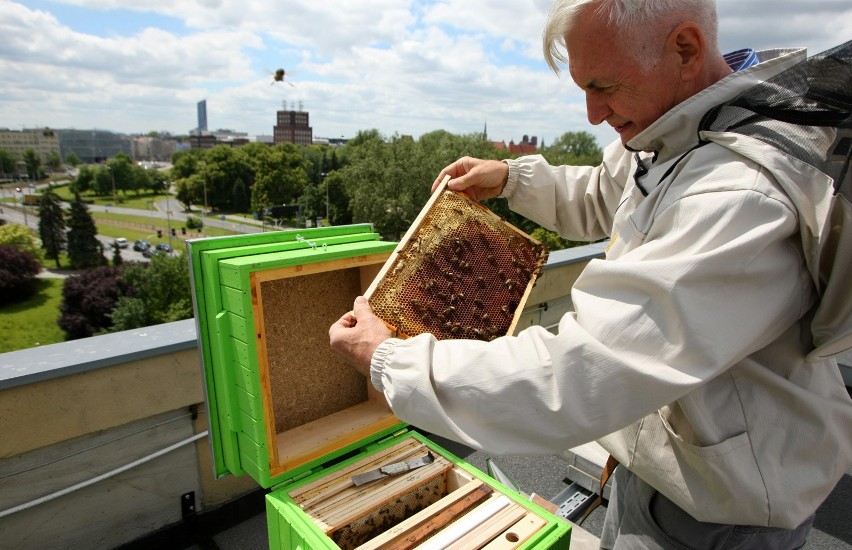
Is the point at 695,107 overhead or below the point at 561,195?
overhead

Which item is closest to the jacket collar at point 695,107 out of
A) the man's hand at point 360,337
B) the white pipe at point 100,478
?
the man's hand at point 360,337

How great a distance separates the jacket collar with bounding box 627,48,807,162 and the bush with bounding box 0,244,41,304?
149 ft

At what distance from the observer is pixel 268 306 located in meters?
2.07

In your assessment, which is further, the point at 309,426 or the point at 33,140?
the point at 33,140

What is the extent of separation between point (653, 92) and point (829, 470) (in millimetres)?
1092

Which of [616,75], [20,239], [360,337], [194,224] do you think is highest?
[616,75]

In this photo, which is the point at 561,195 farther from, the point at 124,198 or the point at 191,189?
the point at 124,198

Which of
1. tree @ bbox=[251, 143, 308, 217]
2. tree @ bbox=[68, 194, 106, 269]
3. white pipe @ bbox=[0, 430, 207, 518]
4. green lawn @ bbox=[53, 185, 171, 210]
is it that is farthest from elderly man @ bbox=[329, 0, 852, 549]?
green lawn @ bbox=[53, 185, 171, 210]

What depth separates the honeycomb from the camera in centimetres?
174

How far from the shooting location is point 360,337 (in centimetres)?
143

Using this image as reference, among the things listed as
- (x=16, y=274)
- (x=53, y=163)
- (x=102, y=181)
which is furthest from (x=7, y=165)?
(x=16, y=274)

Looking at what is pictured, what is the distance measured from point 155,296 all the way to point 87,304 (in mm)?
4499

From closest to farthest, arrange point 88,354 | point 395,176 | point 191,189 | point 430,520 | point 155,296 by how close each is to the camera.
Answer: point 430,520, point 88,354, point 155,296, point 395,176, point 191,189

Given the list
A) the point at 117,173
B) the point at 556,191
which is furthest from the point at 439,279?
the point at 117,173
